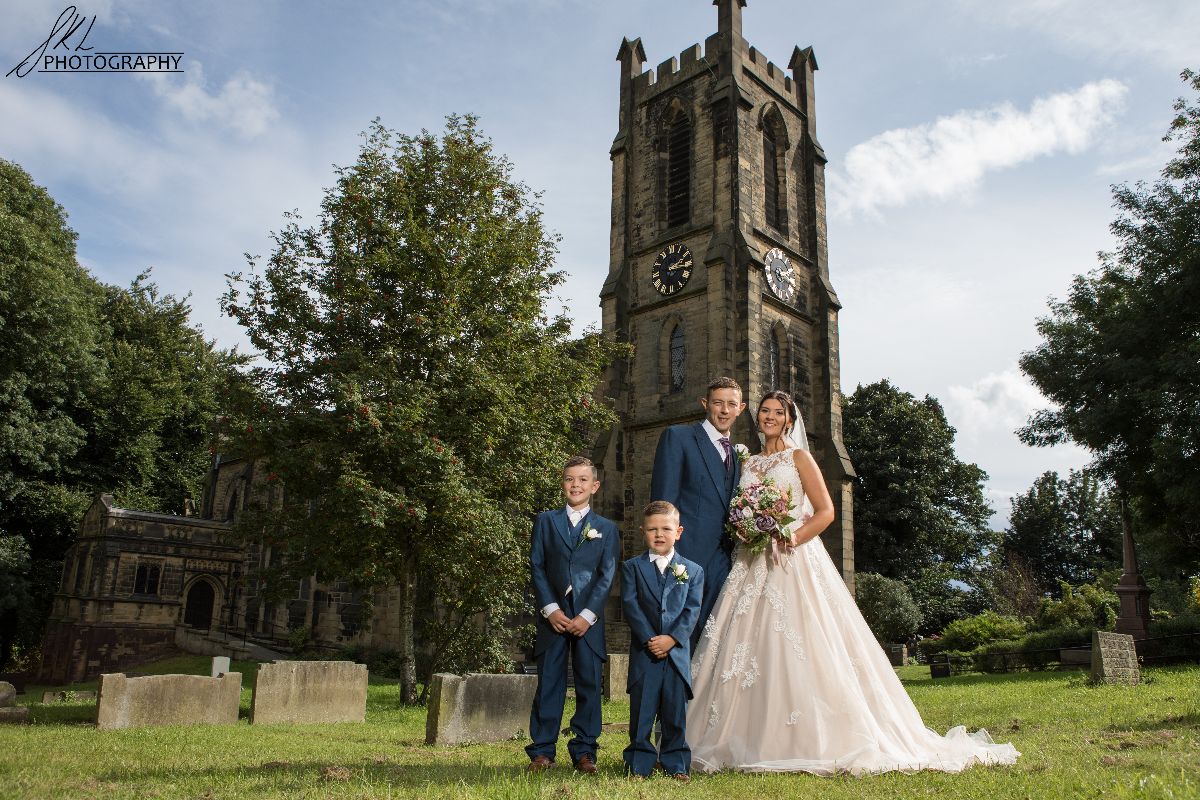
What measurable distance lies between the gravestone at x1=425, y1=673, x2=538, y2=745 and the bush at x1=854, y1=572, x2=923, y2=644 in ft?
73.6

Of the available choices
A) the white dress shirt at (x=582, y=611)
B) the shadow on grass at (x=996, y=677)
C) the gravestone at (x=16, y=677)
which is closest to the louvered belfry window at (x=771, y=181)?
the shadow on grass at (x=996, y=677)

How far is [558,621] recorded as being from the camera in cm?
558

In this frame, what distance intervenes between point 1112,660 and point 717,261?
1646 cm

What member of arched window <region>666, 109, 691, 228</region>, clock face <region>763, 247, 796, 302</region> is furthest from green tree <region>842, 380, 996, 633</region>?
arched window <region>666, 109, 691, 228</region>

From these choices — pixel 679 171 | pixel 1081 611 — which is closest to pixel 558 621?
pixel 679 171

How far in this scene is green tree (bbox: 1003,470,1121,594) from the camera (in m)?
55.2

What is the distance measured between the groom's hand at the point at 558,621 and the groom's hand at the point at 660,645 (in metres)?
0.56

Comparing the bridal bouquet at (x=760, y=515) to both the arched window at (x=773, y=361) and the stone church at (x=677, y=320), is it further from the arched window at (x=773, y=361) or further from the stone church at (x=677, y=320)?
the arched window at (x=773, y=361)

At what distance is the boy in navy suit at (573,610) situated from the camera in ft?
18.4

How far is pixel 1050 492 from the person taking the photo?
2297 inches

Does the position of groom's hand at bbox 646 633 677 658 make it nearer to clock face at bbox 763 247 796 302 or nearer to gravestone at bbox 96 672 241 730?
gravestone at bbox 96 672 241 730

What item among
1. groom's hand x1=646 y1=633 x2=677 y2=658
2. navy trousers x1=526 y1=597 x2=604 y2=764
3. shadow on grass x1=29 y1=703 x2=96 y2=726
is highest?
groom's hand x1=646 y1=633 x2=677 y2=658

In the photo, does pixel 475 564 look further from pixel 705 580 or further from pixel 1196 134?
pixel 1196 134

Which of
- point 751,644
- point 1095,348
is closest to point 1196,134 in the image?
point 1095,348
